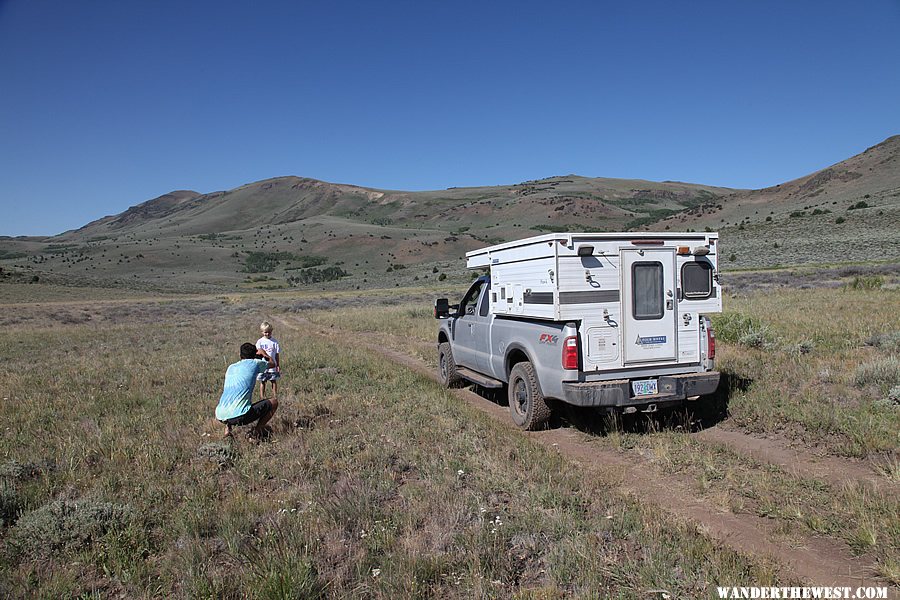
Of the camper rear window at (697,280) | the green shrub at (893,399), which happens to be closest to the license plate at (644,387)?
the camper rear window at (697,280)

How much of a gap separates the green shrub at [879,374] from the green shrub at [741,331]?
10.0ft

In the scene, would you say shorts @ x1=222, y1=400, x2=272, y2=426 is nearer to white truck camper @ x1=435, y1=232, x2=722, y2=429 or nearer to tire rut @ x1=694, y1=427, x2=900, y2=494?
white truck camper @ x1=435, y1=232, x2=722, y2=429

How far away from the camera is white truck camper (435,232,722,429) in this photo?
6.59 metres

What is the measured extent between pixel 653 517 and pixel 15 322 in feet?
121

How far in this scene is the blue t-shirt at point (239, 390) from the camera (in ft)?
22.1

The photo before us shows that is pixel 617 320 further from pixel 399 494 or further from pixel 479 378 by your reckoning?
pixel 399 494

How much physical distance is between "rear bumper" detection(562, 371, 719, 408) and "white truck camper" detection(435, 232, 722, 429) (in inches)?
0.5

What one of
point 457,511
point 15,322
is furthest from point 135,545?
point 15,322

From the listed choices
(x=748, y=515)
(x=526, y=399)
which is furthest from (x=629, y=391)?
(x=748, y=515)

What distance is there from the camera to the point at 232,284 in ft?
282

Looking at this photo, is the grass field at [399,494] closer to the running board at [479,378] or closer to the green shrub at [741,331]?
the running board at [479,378]

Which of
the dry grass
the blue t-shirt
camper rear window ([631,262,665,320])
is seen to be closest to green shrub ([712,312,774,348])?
camper rear window ([631,262,665,320])

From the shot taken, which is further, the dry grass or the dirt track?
the dirt track
